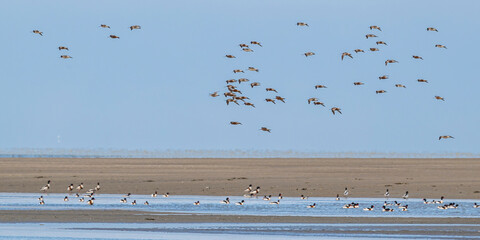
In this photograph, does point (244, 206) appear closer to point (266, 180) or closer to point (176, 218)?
point (176, 218)

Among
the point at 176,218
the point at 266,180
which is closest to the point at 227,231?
the point at 176,218

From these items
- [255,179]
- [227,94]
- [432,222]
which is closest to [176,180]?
[255,179]

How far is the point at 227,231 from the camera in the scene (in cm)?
2859

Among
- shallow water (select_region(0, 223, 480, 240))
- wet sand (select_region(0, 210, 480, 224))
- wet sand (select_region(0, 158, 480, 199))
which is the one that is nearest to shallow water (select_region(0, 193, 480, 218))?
wet sand (select_region(0, 210, 480, 224))

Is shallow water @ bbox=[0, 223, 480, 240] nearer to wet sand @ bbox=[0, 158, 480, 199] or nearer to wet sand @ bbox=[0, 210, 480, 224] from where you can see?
wet sand @ bbox=[0, 210, 480, 224]

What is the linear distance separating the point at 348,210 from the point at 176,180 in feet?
A: 61.0

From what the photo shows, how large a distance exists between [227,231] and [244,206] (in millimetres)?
9229

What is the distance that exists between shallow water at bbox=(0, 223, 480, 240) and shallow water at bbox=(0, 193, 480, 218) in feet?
A: 12.6

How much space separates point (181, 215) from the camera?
33531 millimetres

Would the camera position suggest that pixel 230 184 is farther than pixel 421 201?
Yes

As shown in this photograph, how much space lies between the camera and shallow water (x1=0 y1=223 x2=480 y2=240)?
89.5ft

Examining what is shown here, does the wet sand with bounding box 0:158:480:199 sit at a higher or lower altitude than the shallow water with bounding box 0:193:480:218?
higher

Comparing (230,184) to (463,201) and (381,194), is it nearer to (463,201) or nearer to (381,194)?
(381,194)

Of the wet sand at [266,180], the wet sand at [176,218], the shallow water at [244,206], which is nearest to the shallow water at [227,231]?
the wet sand at [176,218]
